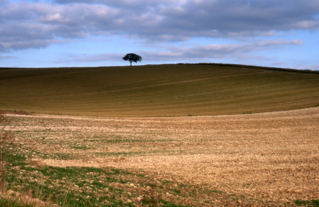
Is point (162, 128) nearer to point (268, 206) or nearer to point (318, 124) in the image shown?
point (318, 124)

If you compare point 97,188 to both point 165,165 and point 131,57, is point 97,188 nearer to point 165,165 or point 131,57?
point 165,165

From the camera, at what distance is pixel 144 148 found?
14.5m

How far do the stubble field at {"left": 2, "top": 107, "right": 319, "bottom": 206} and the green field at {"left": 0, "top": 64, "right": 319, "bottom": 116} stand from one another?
12731mm

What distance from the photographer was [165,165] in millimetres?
10969

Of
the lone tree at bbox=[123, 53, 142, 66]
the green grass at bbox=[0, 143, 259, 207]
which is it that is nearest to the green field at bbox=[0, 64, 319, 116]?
the green grass at bbox=[0, 143, 259, 207]

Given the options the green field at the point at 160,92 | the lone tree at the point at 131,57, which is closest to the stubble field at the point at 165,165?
the green field at the point at 160,92

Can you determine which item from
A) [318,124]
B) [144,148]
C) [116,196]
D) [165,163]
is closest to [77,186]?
[116,196]

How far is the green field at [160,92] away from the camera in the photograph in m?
34.0

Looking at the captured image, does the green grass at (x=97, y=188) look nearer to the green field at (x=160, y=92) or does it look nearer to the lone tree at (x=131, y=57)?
the green field at (x=160, y=92)

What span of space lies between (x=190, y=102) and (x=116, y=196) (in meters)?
31.8

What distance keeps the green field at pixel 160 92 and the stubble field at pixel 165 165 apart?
41.8ft

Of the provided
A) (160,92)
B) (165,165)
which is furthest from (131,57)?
(165,165)

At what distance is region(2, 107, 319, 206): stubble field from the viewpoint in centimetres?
756

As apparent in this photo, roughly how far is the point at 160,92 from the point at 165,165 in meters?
34.5
